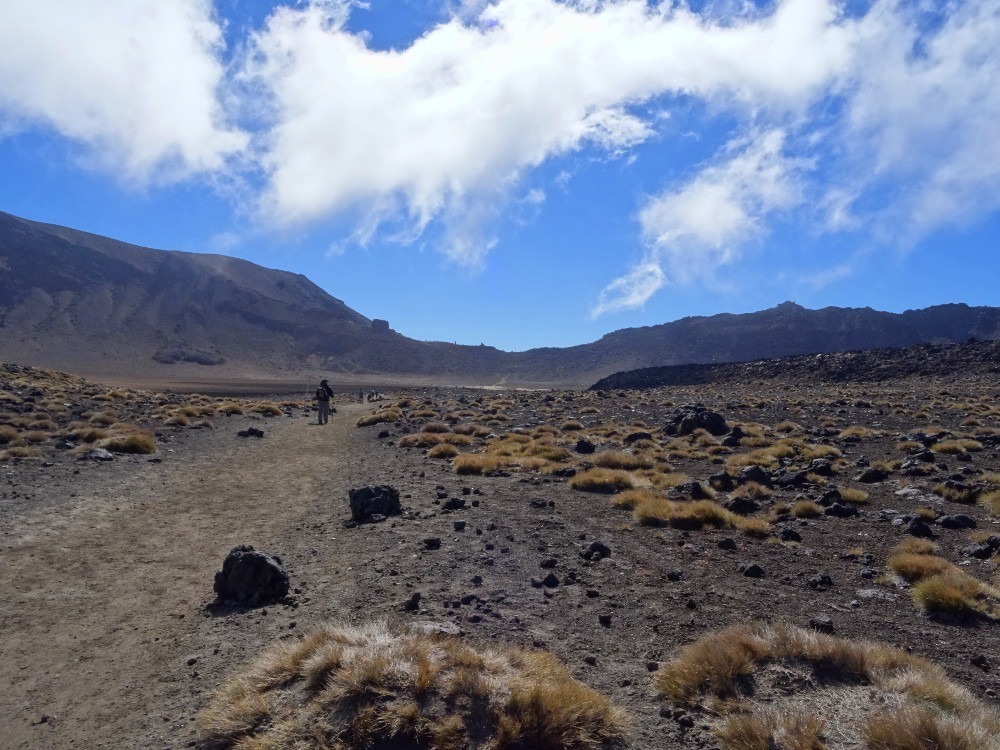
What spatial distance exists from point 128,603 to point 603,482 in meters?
8.74

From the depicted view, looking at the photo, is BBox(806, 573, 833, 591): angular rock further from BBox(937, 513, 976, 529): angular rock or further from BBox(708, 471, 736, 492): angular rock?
BBox(708, 471, 736, 492): angular rock

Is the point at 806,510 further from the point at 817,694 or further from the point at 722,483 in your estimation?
the point at 817,694

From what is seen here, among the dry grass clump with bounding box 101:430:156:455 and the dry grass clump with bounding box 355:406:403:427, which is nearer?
the dry grass clump with bounding box 101:430:156:455

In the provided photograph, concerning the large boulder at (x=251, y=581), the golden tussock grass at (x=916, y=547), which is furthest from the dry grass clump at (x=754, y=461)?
the large boulder at (x=251, y=581)

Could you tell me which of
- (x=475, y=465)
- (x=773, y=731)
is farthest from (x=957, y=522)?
(x=475, y=465)

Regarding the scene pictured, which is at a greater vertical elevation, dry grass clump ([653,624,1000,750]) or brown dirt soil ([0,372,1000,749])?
dry grass clump ([653,624,1000,750])

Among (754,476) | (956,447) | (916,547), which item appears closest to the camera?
(916,547)

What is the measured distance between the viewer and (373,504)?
10992mm

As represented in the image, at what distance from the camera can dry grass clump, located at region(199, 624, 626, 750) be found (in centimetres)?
399

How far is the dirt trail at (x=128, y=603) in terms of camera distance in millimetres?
4980

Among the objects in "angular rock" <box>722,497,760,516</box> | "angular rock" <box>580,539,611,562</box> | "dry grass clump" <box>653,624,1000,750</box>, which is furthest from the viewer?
"angular rock" <box>722,497,760,516</box>

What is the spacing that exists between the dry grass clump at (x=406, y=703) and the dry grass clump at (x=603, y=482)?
858 centimetres

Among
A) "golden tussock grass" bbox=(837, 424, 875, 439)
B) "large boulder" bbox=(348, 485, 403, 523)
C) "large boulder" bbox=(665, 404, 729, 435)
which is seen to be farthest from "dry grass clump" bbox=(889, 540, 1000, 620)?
"large boulder" bbox=(665, 404, 729, 435)

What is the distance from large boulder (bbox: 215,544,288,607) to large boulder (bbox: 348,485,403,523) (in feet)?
11.2
